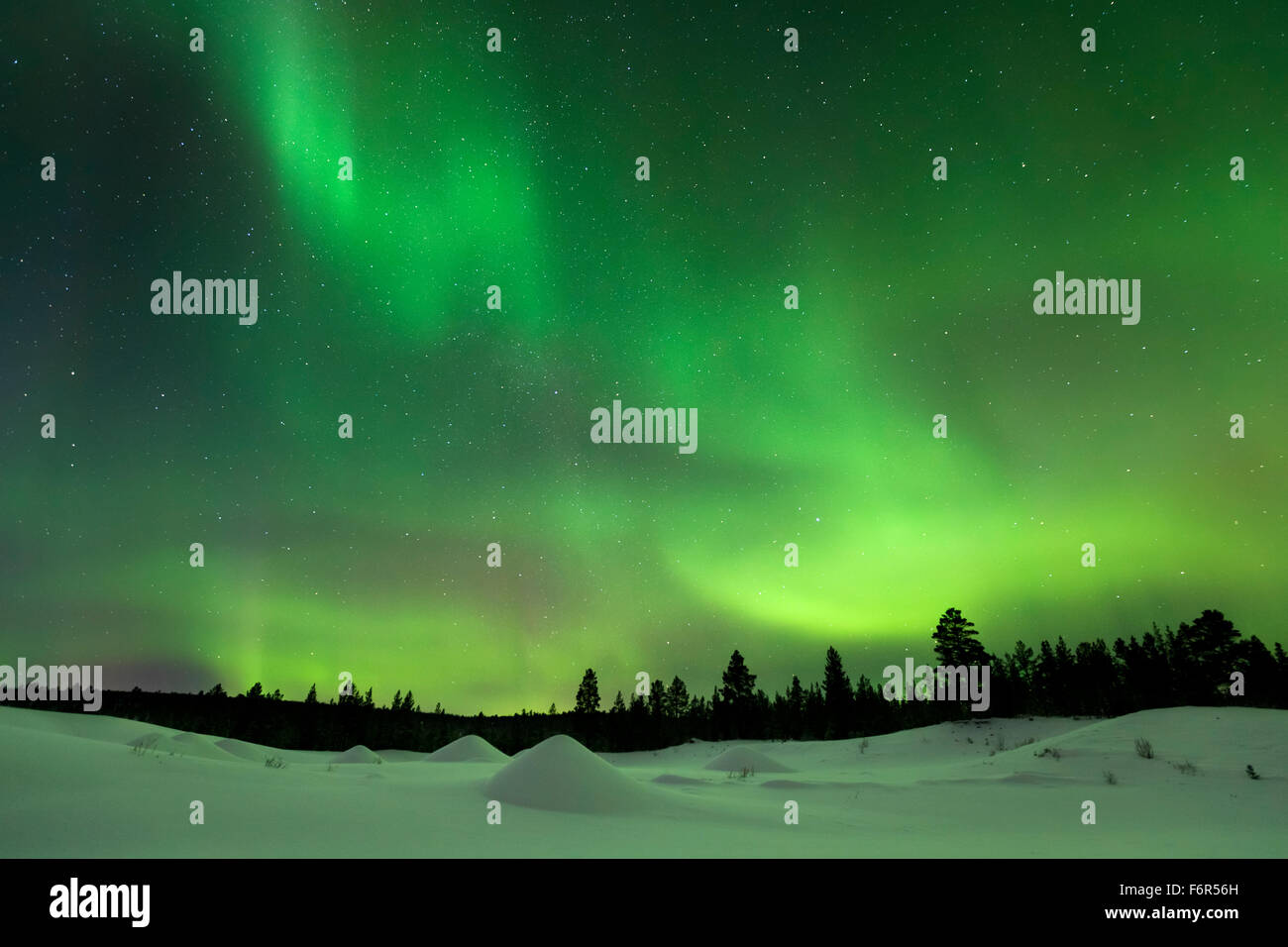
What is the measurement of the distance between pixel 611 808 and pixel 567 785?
3.30ft

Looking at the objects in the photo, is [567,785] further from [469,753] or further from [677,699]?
[677,699]

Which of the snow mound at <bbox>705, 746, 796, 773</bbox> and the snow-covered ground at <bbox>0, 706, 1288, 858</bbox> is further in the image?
the snow mound at <bbox>705, 746, 796, 773</bbox>

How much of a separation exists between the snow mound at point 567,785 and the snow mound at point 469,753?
1066 inches

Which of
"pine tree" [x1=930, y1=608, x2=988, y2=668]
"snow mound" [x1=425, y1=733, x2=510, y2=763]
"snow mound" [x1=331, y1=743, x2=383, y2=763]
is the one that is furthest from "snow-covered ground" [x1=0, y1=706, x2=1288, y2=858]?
"pine tree" [x1=930, y1=608, x2=988, y2=668]

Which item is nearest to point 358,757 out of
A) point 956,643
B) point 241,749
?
point 241,749

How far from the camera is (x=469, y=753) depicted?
38438mm

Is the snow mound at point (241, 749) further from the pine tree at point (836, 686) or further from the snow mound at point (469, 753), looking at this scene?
the pine tree at point (836, 686)

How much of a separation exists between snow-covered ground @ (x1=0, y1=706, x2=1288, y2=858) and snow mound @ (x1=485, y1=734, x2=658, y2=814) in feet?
0.12

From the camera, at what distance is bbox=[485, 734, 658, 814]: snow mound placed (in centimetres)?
1160

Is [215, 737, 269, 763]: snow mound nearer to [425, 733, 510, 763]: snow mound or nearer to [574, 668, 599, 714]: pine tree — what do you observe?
[425, 733, 510, 763]: snow mound
